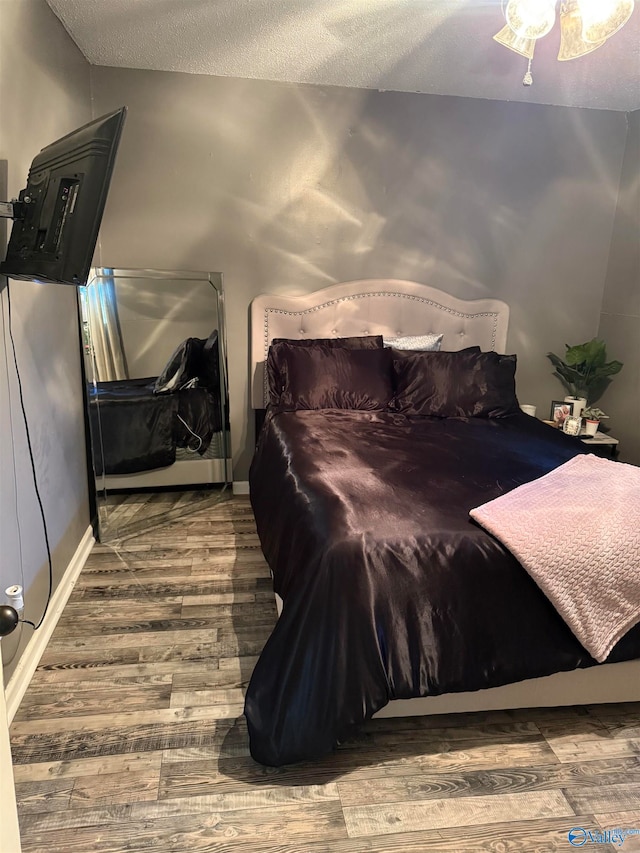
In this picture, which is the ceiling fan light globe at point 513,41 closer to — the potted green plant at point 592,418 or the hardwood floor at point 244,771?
the potted green plant at point 592,418

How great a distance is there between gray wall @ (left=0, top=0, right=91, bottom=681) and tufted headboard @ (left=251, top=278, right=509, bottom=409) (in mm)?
1069

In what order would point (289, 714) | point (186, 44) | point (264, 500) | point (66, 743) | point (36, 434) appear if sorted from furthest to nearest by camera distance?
point (186, 44) → point (264, 500) → point (36, 434) → point (66, 743) → point (289, 714)

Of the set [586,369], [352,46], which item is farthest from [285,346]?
[586,369]

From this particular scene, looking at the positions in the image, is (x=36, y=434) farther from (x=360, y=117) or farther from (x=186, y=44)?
(x=360, y=117)

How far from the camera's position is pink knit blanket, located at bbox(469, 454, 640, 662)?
5.50 feet

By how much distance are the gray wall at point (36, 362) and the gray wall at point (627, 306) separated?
3.22 meters

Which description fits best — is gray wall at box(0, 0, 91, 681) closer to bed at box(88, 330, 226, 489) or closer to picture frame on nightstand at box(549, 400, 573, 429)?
bed at box(88, 330, 226, 489)

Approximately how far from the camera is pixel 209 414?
11.5ft

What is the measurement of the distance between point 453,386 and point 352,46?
1758 millimetres

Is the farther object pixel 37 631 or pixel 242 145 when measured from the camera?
pixel 242 145

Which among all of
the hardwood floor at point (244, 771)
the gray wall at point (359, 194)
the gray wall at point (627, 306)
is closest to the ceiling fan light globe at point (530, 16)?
the gray wall at point (359, 194)

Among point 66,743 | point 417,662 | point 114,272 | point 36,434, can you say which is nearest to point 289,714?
point 417,662

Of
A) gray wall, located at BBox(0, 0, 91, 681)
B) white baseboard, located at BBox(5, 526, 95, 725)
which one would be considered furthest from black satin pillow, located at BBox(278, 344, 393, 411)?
white baseboard, located at BBox(5, 526, 95, 725)

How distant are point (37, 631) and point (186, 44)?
2.71m
